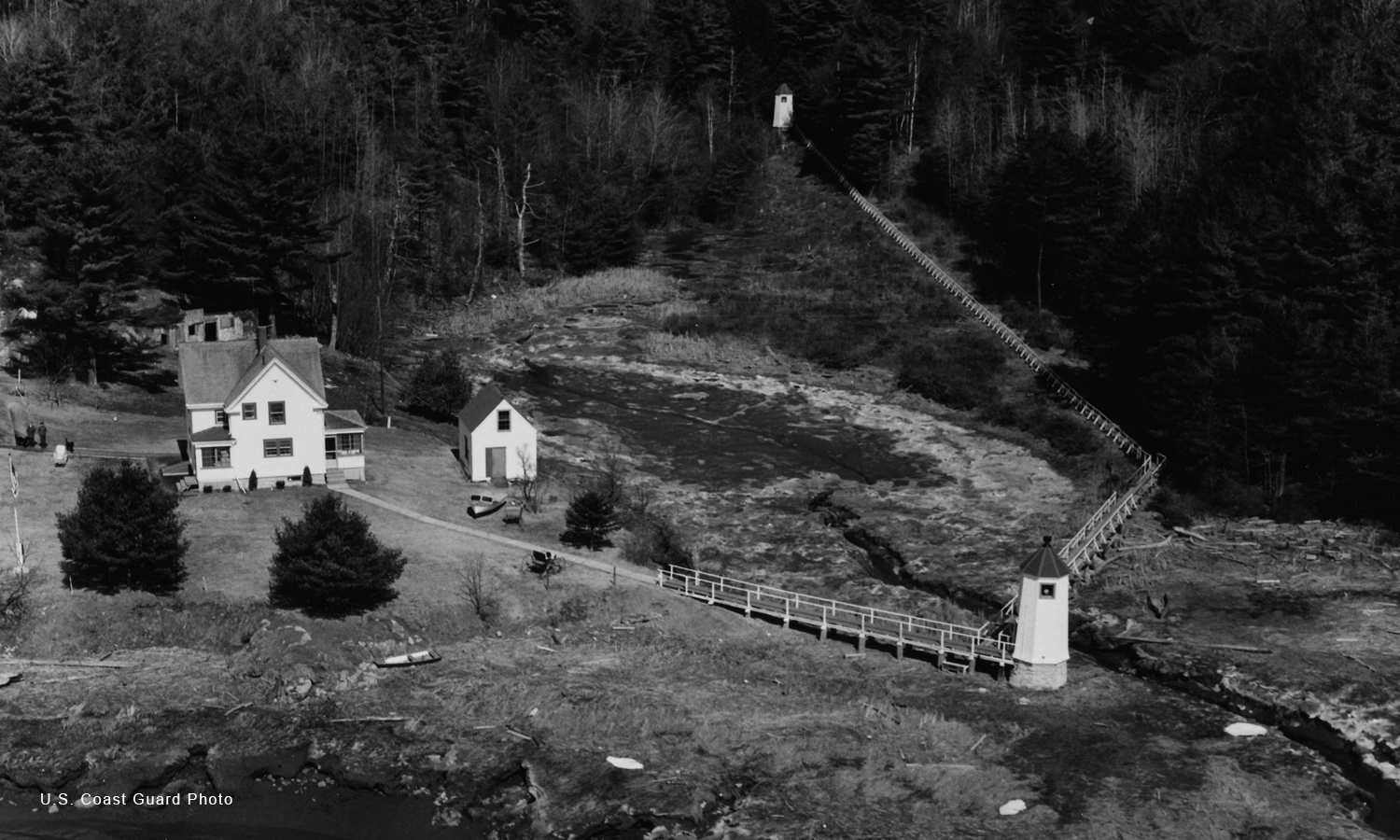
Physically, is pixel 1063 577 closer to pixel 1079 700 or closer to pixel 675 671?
pixel 1079 700

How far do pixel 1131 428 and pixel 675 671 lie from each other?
3712 cm

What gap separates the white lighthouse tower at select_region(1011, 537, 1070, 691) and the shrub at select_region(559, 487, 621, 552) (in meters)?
17.1

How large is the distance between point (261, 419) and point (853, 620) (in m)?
25.5

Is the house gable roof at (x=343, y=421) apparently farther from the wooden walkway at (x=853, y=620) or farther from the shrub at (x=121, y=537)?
the wooden walkway at (x=853, y=620)

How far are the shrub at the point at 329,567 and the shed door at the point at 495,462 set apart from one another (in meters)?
14.0

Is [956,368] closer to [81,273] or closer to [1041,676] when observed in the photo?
[1041,676]

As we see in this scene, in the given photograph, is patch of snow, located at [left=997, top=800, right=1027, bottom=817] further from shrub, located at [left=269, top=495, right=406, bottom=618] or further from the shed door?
the shed door

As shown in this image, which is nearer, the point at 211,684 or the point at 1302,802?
the point at 1302,802

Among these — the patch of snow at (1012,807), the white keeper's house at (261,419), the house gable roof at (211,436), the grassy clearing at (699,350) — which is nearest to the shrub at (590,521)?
the white keeper's house at (261,419)

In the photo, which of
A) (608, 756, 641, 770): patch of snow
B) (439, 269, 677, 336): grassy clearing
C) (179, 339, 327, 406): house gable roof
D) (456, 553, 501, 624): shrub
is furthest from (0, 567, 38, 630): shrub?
(439, 269, 677, 336): grassy clearing

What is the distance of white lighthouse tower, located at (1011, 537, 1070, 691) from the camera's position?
2003 inches

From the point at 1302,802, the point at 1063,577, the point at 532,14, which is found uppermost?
the point at 532,14

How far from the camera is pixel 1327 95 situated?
82500mm

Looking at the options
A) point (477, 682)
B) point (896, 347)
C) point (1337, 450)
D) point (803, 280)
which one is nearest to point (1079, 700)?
point (477, 682)
